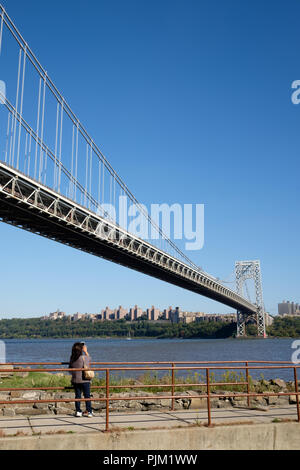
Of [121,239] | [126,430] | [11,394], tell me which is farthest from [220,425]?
[121,239]

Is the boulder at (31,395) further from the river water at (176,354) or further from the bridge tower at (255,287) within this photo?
the bridge tower at (255,287)

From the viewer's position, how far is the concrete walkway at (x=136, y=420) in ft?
24.0

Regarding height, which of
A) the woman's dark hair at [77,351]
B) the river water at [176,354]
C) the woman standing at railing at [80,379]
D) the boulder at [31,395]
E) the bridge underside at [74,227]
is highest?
the bridge underside at [74,227]

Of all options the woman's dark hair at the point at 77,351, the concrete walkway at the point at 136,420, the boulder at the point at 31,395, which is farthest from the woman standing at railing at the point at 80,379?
the boulder at the point at 31,395

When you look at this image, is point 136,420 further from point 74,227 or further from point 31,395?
point 74,227

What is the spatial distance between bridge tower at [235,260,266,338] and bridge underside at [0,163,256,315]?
37726mm

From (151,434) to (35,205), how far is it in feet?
78.8

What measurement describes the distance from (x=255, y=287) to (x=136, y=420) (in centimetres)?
10238

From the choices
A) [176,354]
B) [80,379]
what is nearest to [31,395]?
[80,379]

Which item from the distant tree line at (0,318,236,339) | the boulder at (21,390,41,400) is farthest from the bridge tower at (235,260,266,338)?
the boulder at (21,390,41,400)

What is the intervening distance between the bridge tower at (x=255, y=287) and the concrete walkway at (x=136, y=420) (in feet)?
281

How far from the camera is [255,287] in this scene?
352 ft

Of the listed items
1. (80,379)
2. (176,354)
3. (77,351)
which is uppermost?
(77,351)

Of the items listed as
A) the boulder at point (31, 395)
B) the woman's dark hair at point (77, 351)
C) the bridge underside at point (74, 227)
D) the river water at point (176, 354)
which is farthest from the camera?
the river water at point (176, 354)
